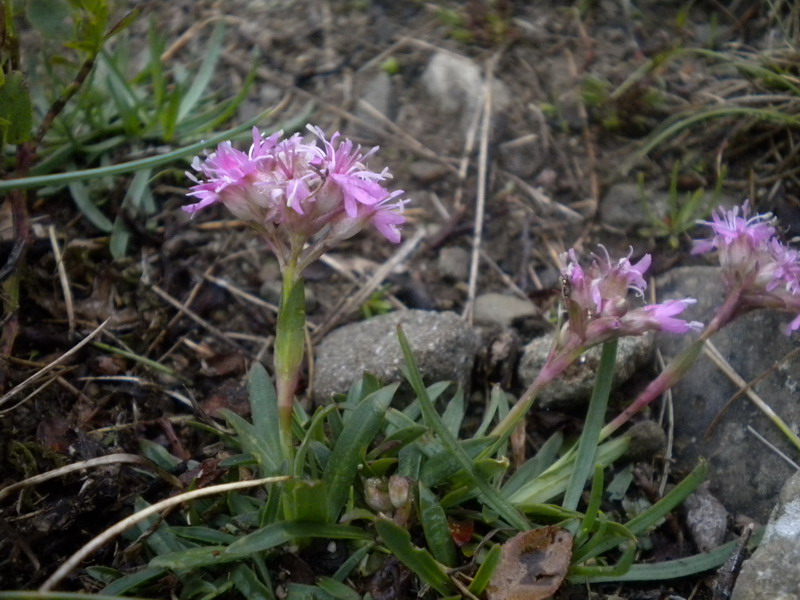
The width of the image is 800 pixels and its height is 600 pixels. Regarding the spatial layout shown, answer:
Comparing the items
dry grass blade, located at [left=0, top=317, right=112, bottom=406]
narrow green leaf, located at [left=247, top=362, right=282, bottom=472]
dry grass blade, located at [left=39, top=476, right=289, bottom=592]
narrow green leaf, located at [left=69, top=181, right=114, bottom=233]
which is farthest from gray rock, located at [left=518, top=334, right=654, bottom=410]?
narrow green leaf, located at [left=69, top=181, right=114, bottom=233]

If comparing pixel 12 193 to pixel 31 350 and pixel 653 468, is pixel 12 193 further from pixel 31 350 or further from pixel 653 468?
pixel 653 468

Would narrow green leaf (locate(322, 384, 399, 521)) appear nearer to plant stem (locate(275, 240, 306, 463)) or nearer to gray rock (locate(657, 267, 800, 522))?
plant stem (locate(275, 240, 306, 463))

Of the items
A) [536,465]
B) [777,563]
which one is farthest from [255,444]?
[777,563]

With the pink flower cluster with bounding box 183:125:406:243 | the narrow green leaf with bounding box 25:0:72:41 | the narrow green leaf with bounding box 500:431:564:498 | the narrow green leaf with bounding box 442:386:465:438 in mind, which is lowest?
the narrow green leaf with bounding box 500:431:564:498

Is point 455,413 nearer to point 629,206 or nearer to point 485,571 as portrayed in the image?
point 485,571

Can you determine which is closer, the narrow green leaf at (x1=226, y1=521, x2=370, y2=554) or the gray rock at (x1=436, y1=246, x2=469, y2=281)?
the narrow green leaf at (x1=226, y1=521, x2=370, y2=554)

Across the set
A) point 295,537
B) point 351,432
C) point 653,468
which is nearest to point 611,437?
point 653,468
